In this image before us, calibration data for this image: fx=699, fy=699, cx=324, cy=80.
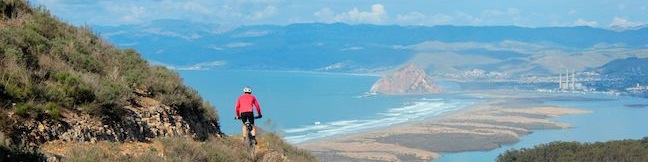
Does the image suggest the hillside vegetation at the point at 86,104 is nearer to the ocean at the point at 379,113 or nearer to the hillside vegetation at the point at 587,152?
the hillside vegetation at the point at 587,152

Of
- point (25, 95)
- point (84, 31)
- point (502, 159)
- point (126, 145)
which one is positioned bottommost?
point (502, 159)

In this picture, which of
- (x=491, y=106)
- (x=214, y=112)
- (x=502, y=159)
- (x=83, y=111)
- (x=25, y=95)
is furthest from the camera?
(x=491, y=106)

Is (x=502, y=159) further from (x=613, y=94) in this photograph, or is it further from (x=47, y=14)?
(x=613, y=94)

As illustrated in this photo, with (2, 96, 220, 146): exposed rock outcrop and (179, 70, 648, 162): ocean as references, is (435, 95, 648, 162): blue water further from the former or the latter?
(2, 96, 220, 146): exposed rock outcrop

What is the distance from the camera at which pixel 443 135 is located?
310ft

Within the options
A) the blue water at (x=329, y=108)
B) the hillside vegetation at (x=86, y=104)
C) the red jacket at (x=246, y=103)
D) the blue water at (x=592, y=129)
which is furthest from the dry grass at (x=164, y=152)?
the blue water at (x=592, y=129)

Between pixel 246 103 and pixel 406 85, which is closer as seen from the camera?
pixel 246 103

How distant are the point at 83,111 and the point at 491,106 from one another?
456 ft

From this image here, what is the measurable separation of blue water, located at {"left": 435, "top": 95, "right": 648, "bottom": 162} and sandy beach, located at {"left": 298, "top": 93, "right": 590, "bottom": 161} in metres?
2.36

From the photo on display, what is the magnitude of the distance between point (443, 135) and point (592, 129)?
2494 cm

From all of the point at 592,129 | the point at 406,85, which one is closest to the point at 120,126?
the point at 592,129

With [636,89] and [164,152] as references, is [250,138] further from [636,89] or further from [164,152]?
[636,89]

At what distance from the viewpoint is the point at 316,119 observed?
11331 cm

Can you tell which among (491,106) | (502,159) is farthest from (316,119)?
(502,159)
